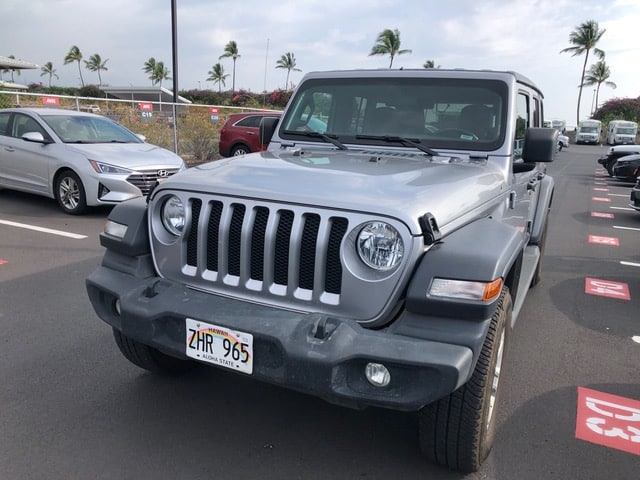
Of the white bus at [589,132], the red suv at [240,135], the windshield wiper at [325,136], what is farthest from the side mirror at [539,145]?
the white bus at [589,132]

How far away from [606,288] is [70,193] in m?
7.31

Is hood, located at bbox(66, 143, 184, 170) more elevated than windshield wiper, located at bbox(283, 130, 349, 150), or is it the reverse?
windshield wiper, located at bbox(283, 130, 349, 150)

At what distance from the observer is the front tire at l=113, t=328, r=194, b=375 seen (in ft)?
10.3

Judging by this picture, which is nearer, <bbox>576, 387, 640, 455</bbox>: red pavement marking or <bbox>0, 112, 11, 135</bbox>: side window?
<bbox>576, 387, 640, 455</bbox>: red pavement marking

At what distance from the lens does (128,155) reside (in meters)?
8.15

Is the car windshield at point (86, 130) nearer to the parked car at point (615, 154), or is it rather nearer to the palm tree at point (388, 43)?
the parked car at point (615, 154)

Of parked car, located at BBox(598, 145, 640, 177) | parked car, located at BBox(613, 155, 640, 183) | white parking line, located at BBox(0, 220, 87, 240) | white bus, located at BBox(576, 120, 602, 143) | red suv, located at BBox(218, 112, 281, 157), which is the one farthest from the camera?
white bus, located at BBox(576, 120, 602, 143)

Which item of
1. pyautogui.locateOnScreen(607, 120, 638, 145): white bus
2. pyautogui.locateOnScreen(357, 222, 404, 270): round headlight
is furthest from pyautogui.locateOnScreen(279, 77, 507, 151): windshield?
pyautogui.locateOnScreen(607, 120, 638, 145): white bus

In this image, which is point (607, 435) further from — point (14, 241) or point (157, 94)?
point (157, 94)

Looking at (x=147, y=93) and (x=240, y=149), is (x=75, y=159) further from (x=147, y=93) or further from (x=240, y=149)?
(x=147, y=93)

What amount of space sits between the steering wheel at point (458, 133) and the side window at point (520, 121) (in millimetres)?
303

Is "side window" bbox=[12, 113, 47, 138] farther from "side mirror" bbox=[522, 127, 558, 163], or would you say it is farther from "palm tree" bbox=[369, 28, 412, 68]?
"palm tree" bbox=[369, 28, 412, 68]

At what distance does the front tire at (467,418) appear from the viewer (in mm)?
2287

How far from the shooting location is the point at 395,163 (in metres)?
3.18
